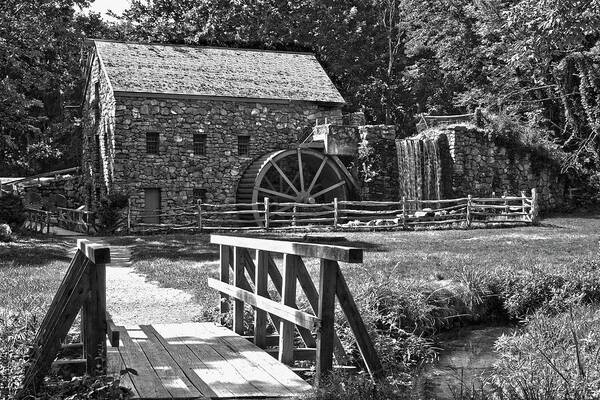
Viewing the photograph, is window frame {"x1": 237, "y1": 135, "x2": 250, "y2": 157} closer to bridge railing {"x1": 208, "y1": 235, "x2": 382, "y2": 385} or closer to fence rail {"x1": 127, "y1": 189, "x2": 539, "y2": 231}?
fence rail {"x1": 127, "y1": 189, "x2": 539, "y2": 231}

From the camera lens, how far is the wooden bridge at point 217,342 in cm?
523

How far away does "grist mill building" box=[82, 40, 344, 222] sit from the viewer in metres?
25.7

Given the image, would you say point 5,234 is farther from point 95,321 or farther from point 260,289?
point 95,321

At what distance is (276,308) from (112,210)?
62.7 feet

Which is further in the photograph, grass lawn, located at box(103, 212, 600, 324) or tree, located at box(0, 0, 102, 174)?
tree, located at box(0, 0, 102, 174)

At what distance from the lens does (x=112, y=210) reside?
81.1ft

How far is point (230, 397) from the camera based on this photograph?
5418 mm

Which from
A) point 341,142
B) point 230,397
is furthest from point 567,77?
point 230,397

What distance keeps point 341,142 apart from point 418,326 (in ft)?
58.6

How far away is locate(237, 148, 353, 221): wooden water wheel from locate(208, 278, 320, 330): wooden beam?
1685cm

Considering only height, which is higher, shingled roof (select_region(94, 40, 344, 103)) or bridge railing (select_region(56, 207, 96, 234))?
shingled roof (select_region(94, 40, 344, 103))

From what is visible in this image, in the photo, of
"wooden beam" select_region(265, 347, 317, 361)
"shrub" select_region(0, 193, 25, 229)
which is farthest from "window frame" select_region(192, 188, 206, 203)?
"wooden beam" select_region(265, 347, 317, 361)

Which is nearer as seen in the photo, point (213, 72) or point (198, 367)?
point (198, 367)

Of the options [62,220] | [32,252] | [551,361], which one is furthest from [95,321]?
[62,220]
